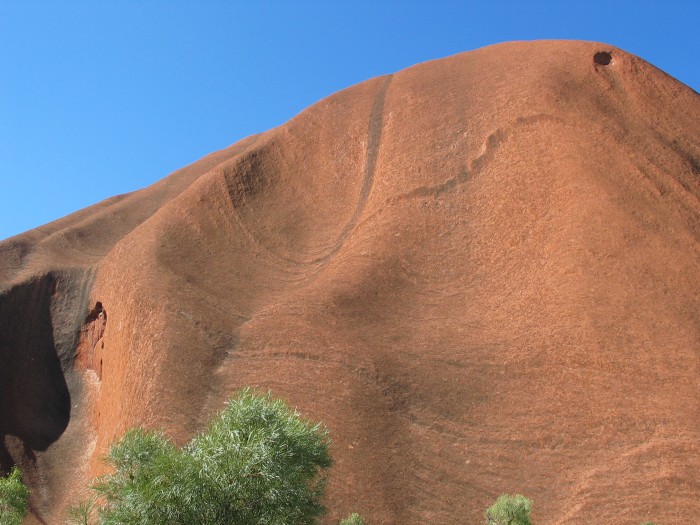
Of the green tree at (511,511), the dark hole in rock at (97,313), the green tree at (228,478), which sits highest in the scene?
the dark hole in rock at (97,313)

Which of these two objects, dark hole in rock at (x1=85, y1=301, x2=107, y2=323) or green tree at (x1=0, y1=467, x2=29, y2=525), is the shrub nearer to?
green tree at (x1=0, y1=467, x2=29, y2=525)

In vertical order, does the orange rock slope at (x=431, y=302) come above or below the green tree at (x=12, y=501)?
above

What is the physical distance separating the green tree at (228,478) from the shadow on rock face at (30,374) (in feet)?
62.8

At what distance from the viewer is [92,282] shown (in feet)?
112

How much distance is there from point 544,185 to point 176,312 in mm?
13502

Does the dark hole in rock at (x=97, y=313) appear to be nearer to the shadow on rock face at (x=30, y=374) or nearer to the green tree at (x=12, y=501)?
the shadow on rock face at (x=30, y=374)

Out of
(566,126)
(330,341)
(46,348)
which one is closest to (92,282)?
(46,348)

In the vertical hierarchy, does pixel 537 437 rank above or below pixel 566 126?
below

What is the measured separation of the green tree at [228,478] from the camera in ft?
42.0

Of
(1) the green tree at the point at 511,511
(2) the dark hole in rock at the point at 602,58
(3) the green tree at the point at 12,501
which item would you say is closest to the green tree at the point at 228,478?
(1) the green tree at the point at 511,511

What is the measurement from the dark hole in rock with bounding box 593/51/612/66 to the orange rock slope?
0.10m

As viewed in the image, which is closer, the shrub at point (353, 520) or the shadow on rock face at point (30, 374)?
the shrub at point (353, 520)

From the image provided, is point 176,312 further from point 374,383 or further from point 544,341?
point 544,341

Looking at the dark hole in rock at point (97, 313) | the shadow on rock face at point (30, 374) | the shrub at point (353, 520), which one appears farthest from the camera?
the dark hole in rock at point (97, 313)
